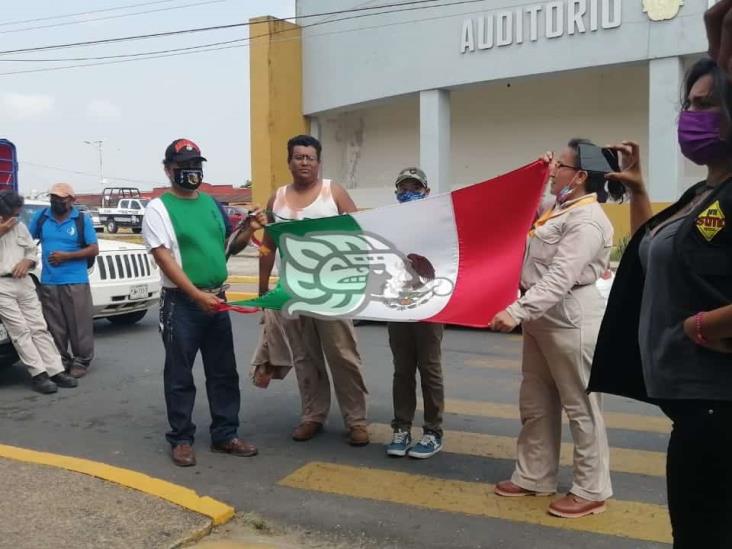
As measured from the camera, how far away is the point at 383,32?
69.5ft

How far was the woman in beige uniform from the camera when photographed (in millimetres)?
3928

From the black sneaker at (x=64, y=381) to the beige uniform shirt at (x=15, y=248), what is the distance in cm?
108

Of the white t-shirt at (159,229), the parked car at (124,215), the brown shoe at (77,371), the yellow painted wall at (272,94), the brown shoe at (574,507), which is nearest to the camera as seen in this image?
the brown shoe at (574,507)

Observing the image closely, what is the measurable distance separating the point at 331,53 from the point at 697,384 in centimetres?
2182

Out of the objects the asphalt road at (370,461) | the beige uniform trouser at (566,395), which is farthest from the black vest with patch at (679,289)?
the asphalt road at (370,461)

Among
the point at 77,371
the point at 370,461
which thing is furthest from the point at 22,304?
the point at 370,461

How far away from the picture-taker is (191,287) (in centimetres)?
489

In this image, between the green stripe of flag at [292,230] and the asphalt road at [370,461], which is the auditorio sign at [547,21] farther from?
the green stripe of flag at [292,230]

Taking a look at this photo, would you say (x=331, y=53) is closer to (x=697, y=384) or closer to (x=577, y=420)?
(x=577, y=420)

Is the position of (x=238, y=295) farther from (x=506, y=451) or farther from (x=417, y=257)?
(x=417, y=257)

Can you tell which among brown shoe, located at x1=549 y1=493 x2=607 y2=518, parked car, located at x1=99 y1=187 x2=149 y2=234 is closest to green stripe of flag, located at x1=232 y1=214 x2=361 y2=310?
brown shoe, located at x1=549 y1=493 x2=607 y2=518

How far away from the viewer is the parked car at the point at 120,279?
395 inches

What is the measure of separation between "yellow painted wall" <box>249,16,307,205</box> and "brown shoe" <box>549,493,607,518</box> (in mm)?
19763

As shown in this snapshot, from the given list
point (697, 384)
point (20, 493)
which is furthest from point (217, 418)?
point (697, 384)
